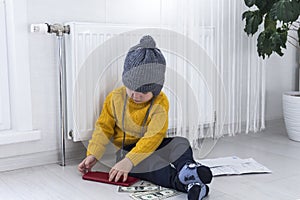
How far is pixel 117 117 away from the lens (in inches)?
64.4

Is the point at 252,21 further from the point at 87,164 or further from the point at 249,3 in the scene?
the point at 87,164

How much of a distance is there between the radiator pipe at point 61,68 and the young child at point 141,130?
167mm

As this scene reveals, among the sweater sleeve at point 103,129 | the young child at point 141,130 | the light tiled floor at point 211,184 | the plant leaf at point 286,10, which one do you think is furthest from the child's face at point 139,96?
the plant leaf at point 286,10

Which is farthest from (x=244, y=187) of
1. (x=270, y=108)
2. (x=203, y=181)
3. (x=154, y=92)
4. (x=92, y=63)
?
(x=270, y=108)

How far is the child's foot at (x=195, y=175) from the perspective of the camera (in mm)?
1334

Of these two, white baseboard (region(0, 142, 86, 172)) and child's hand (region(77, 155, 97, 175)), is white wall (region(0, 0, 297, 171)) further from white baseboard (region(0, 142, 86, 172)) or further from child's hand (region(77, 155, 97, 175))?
child's hand (region(77, 155, 97, 175))

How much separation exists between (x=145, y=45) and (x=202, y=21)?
0.50m

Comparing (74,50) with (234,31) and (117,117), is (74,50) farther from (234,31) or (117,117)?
(234,31)

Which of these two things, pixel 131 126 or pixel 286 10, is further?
pixel 286 10

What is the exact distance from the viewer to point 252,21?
205 centimetres

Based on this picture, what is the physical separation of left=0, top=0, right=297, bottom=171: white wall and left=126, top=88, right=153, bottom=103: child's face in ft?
1.20

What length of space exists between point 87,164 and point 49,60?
47 cm

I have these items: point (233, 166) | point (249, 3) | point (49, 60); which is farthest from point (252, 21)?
point (49, 60)

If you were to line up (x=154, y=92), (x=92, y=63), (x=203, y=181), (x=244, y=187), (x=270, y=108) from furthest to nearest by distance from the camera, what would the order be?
(x=270, y=108) → (x=92, y=63) → (x=154, y=92) → (x=244, y=187) → (x=203, y=181)
